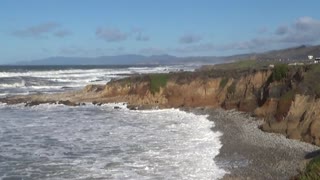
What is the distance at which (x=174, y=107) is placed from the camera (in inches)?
1737

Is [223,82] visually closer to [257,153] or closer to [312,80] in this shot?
[312,80]

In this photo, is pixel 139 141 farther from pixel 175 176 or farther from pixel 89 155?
pixel 175 176

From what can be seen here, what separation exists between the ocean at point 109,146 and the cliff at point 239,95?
402 centimetres

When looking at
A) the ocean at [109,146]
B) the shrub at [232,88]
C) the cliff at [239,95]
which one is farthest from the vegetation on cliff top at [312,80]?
the shrub at [232,88]

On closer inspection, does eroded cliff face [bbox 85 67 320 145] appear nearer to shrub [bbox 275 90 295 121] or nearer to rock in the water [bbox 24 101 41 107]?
shrub [bbox 275 90 295 121]

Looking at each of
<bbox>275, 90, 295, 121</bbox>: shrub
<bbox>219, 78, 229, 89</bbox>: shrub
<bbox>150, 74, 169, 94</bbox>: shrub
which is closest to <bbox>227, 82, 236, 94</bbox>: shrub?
<bbox>219, 78, 229, 89</bbox>: shrub

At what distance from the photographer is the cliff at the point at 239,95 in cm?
2755

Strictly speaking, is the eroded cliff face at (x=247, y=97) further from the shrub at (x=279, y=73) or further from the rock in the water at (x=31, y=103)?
the rock in the water at (x=31, y=103)

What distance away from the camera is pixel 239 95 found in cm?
4169

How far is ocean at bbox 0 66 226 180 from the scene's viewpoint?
64.0ft

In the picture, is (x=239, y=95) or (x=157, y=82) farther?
(x=157, y=82)

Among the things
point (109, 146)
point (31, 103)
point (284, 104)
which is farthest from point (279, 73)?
point (31, 103)

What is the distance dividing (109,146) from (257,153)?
7.15 meters

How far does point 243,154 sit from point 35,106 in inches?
1175
